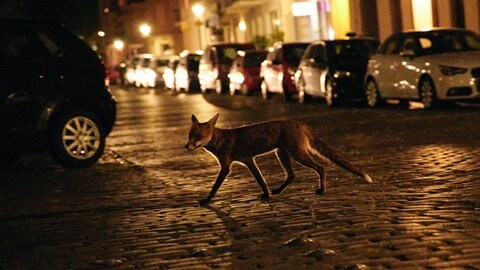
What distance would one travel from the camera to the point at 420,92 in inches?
834

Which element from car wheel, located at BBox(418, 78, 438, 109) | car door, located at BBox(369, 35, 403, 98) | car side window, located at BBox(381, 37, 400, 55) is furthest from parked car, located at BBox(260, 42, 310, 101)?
car wheel, located at BBox(418, 78, 438, 109)

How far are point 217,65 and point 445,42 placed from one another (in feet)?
59.1

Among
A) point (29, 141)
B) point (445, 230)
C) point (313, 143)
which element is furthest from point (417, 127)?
point (445, 230)

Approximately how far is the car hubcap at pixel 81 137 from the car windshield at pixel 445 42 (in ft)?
29.4

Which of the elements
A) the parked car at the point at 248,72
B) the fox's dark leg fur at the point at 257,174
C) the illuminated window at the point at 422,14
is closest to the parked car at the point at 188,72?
the parked car at the point at 248,72

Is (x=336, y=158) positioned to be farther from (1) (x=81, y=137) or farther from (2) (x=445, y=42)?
(2) (x=445, y=42)

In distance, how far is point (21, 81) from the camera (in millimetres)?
13680

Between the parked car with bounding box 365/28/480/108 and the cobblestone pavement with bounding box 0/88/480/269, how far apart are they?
390 centimetres

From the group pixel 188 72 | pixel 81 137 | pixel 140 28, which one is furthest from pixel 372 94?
pixel 140 28

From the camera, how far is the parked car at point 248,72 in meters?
34.8

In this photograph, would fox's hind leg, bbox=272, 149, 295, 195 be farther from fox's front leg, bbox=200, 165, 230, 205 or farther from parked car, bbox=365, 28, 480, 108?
parked car, bbox=365, 28, 480, 108

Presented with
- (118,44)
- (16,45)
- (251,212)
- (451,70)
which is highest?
(118,44)

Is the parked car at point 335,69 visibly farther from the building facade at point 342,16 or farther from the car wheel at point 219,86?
the car wheel at point 219,86

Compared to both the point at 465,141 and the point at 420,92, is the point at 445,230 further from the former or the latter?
the point at 420,92
